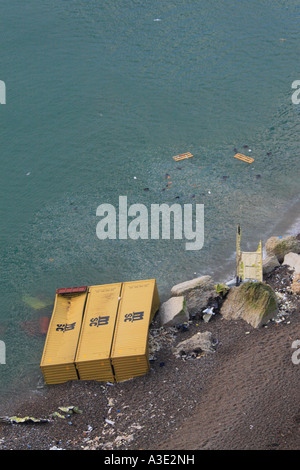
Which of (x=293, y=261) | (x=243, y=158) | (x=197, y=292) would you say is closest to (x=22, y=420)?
(x=197, y=292)

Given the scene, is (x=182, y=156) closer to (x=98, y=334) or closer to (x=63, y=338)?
(x=98, y=334)

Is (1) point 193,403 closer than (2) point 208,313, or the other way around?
(1) point 193,403

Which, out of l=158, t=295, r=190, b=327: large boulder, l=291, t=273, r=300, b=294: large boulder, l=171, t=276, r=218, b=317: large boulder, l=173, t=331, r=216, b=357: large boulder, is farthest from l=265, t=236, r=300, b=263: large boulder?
l=173, t=331, r=216, b=357: large boulder

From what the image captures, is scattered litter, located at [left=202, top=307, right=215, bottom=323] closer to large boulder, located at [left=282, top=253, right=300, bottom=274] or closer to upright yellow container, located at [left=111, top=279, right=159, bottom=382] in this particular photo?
upright yellow container, located at [left=111, top=279, right=159, bottom=382]

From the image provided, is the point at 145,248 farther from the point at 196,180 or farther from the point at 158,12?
the point at 158,12

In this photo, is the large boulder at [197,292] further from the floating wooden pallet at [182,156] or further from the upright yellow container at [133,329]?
the floating wooden pallet at [182,156]

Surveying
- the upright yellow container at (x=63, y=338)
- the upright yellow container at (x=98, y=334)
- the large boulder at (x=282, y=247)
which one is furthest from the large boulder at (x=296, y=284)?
the upright yellow container at (x=63, y=338)
